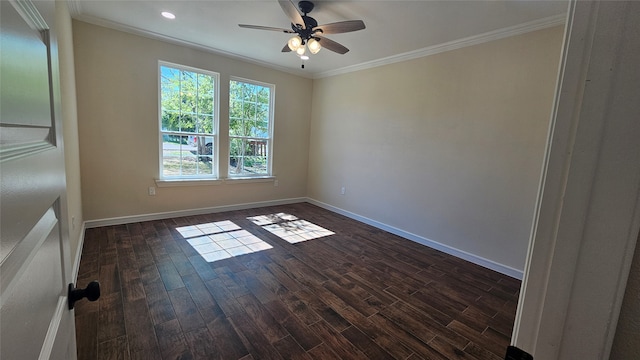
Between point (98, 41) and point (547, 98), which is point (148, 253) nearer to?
point (98, 41)

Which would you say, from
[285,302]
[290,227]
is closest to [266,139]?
[290,227]

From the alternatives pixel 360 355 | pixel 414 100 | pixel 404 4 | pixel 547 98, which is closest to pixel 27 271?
pixel 360 355

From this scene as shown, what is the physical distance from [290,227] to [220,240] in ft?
3.53

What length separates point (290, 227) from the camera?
4.12 m

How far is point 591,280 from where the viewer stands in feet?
1.40

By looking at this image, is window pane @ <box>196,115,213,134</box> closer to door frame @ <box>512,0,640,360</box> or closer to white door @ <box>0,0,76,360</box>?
white door @ <box>0,0,76,360</box>

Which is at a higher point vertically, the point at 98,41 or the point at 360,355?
the point at 98,41

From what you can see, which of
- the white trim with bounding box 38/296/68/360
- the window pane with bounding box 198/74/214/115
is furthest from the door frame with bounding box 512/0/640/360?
the window pane with bounding box 198/74/214/115

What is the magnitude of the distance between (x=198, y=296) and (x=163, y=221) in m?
2.21

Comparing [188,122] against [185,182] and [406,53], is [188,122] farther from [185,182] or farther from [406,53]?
[406,53]

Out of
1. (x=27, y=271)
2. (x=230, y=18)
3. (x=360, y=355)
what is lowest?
(x=360, y=355)

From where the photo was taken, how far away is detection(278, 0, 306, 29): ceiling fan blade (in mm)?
2221

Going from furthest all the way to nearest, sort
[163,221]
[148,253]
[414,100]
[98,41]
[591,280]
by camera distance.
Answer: [163,221]
[414,100]
[98,41]
[148,253]
[591,280]

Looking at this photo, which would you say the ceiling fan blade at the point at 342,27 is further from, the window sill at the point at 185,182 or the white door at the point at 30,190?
the window sill at the point at 185,182
